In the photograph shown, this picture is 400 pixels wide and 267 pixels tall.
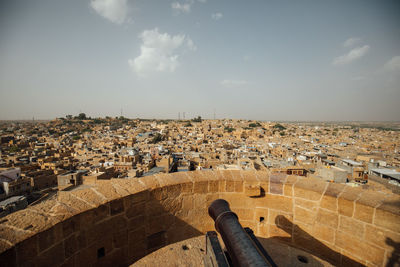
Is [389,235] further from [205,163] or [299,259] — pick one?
[205,163]

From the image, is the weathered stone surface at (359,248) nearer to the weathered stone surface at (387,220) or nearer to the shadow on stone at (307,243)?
the shadow on stone at (307,243)

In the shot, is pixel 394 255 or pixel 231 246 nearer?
pixel 231 246

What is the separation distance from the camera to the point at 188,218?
2195 millimetres

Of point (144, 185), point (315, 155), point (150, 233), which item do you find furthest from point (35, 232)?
point (315, 155)

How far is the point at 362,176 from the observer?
776 inches

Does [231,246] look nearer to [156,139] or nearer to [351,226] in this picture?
[351,226]

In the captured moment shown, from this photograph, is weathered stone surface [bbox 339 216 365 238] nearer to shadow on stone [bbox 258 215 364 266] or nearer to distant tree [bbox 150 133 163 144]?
shadow on stone [bbox 258 215 364 266]

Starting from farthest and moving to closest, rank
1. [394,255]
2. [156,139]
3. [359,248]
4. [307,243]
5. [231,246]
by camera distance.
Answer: [156,139], [307,243], [359,248], [394,255], [231,246]

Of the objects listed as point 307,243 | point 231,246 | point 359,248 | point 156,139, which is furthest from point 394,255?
point 156,139

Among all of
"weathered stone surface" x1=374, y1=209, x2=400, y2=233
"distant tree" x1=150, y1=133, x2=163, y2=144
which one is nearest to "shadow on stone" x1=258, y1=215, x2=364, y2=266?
"weathered stone surface" x1=374, y1=209, x2=400, y2=233

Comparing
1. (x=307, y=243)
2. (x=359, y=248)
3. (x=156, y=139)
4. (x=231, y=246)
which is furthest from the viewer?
(x=156, y=139)

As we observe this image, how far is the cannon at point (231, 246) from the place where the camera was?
112 cm

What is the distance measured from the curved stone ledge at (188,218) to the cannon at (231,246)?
26.6 inches

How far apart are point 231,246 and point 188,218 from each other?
1047 mm
